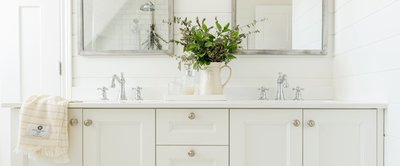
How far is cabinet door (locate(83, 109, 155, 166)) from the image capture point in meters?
1.62

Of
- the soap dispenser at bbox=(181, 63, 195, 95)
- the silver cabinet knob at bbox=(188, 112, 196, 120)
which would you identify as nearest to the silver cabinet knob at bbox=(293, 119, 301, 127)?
the silver cabinet knob at bbox=(188, 112, 196, 120)

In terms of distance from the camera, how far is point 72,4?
2129 millimetres

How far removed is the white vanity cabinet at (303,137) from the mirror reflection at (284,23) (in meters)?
0.61

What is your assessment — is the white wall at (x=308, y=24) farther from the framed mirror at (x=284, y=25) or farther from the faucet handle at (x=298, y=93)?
the faucet handle at (x=298, y=93)

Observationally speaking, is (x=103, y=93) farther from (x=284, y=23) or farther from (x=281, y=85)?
(x=284, y=23)

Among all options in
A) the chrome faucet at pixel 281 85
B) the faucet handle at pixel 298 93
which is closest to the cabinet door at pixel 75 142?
the chrome faucet at pixel 281 85

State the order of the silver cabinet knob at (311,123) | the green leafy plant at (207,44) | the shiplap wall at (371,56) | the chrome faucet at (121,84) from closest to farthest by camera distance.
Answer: the shiplap wall at (371,56) → the silver cabinet knob at (311,123) → the green leafy plant at (207,44) → the chrome faucet at (121,84)

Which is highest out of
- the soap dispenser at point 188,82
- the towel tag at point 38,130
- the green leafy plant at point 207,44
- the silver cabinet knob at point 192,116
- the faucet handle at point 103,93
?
the green leafy plant at point 207,44

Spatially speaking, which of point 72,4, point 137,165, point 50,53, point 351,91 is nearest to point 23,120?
point 137,165

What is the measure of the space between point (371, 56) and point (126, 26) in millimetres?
1320

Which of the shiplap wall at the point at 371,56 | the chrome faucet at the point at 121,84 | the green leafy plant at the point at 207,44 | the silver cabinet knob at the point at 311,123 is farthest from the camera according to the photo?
Result: the chrome faucet at the point at 121,84

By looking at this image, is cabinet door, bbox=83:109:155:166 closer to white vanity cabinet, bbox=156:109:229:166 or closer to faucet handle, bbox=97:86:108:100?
white vanity cabinet, bbox=156:109:229:166

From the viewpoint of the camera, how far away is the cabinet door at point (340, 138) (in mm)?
1604

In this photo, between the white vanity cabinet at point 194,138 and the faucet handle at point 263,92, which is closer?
the white vanity cabinet at point 194,138
